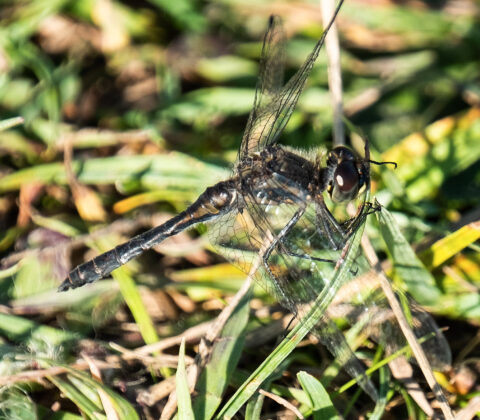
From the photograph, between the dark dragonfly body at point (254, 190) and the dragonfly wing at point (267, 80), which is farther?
the dragonfly wing at point (267, 80)

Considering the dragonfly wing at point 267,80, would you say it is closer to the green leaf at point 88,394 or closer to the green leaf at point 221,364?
the green leaf at point 221,364

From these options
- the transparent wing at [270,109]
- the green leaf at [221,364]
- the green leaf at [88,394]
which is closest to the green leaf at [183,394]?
the green leaf at [221,364]

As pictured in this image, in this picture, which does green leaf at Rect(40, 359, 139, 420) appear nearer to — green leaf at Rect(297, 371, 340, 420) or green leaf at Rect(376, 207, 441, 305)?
green leaf at Rect(297, 371, 340, 420)

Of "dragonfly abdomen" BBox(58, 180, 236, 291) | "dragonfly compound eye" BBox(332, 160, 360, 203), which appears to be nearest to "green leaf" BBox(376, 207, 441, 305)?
"dragonfly compound eye" BBox(332, 160, 360, 203)

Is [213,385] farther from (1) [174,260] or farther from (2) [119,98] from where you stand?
(2) [119,98]

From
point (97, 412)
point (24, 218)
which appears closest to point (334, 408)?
point (97, 412)

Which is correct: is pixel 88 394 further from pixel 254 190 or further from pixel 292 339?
pixel 254 190

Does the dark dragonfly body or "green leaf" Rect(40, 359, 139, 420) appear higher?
the dark dragonfly body

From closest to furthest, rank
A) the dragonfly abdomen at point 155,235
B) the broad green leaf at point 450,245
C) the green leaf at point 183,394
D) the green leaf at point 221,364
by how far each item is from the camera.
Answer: the green leaf at point 183,394 < the green leaf at point 221,364 < the broad green leaf at point 450,245 < the dragonfly abdomen at point 155,235
